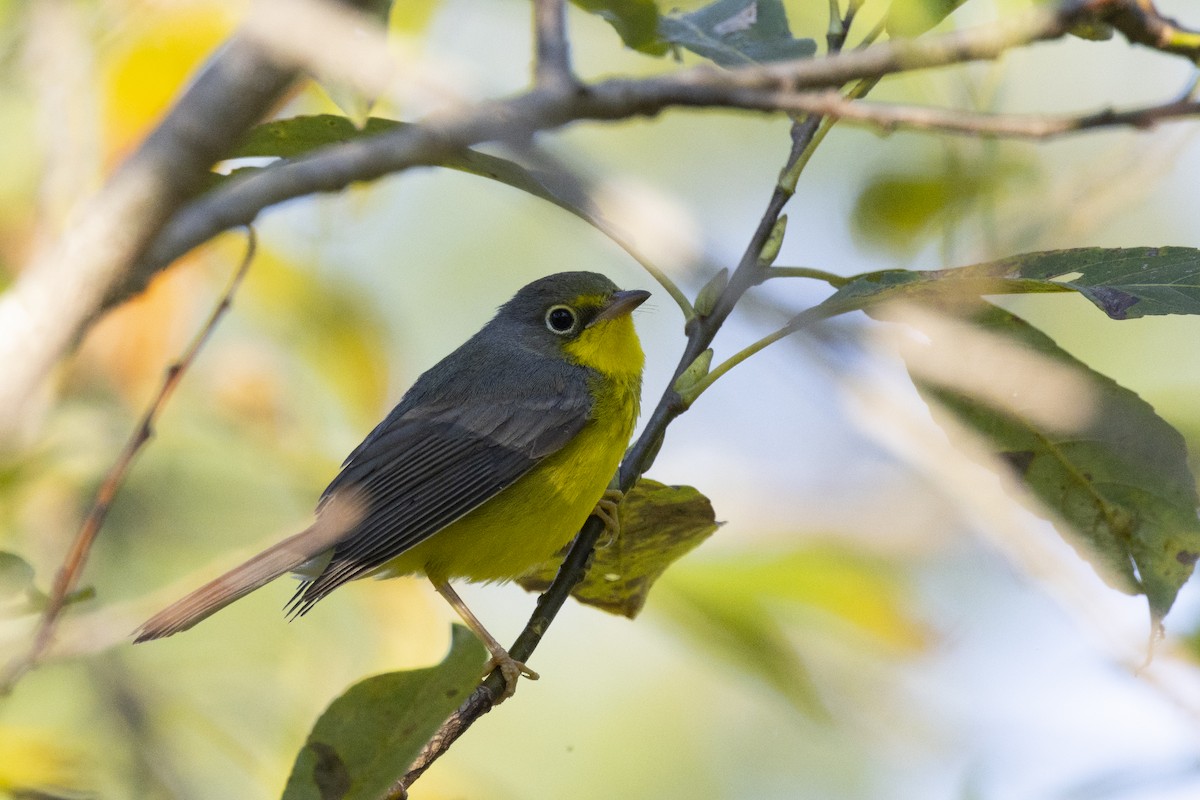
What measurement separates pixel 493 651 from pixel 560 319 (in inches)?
70.4

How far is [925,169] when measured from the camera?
13.2ft

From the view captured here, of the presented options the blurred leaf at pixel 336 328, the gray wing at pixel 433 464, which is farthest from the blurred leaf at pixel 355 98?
the blurred leaf at pixel 336 328

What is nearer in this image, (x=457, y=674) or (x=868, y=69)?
(x=868, y=69)

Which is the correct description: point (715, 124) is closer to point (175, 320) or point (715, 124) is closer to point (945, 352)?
point (175, 320)

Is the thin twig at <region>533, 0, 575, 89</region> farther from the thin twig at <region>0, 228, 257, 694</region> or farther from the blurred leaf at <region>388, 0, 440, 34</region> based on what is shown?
the blurred leaf at <region>388, 0, 440, 34</region>

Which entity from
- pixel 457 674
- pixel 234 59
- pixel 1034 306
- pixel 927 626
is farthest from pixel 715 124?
pixel 234 59

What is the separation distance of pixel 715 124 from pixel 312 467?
4.31 meters

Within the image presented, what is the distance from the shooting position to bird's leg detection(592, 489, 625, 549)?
375 centimetres

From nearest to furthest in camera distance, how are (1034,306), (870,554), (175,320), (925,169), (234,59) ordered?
(234,59), (925,169), (870,554), (175,320), (1034,306)

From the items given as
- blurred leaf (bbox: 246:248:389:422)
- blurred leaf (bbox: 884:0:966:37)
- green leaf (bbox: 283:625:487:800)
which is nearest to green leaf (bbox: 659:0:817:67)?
blurred leaf (bbox: 884:0:966:37)

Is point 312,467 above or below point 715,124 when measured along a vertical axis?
below

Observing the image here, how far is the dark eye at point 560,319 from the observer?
18.1 feet

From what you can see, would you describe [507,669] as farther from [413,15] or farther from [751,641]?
[413,15]

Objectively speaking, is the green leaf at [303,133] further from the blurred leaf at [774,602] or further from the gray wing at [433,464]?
the blurred leaf at [774,602]
